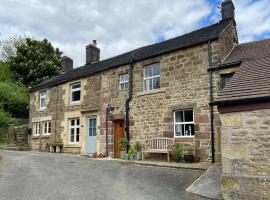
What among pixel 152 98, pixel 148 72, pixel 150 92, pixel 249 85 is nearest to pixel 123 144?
pixel 152 98

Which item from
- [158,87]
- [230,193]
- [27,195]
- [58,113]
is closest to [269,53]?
[158,87]

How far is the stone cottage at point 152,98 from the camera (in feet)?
39.2

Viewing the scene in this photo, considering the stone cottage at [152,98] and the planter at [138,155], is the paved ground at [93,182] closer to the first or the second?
the planter at [138,155]

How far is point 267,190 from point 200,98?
20.4 feet

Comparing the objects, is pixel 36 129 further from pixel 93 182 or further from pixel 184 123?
pixel 93 182

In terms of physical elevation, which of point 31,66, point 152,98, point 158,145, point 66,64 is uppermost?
point 31,66

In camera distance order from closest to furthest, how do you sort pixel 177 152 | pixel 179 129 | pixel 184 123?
pixel 177 152 < pixel 184 123 < pixel 179 129

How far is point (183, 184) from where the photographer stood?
8211mm

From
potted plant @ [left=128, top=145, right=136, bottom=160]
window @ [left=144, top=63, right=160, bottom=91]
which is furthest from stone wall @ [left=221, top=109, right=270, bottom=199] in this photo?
window @ [left=144, top=63, right=160, bottom=91]

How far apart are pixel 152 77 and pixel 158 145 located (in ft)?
11.7

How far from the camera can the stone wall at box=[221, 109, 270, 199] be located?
21.1 ft

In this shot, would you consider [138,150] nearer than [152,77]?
Yes

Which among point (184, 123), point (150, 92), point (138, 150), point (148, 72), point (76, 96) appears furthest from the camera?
point (76, 96)

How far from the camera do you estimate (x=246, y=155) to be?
669 centimetres
